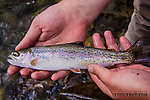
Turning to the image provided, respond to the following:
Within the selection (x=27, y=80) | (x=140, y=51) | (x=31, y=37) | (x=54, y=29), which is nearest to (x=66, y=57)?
(x=54, y=29)

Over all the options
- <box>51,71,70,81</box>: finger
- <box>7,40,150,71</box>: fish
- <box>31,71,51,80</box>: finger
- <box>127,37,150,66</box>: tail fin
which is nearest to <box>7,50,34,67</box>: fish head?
<box>7,40,150,71</box>: fish

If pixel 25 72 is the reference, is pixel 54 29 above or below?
above

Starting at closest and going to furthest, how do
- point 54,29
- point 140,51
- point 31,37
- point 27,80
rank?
1. point 140,51
2. point 31,37
3. point 54,29
4. point 27,80

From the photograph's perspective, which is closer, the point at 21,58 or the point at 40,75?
the point at 40,75

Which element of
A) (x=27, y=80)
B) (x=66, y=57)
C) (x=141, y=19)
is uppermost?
(x=141, y=19)

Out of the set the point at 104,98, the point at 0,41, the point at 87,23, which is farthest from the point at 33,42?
the point at 0,41

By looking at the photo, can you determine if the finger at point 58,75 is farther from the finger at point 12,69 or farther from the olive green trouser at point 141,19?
the olive green trouser at point 141,19

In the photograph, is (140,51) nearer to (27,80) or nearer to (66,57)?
(66,57)
